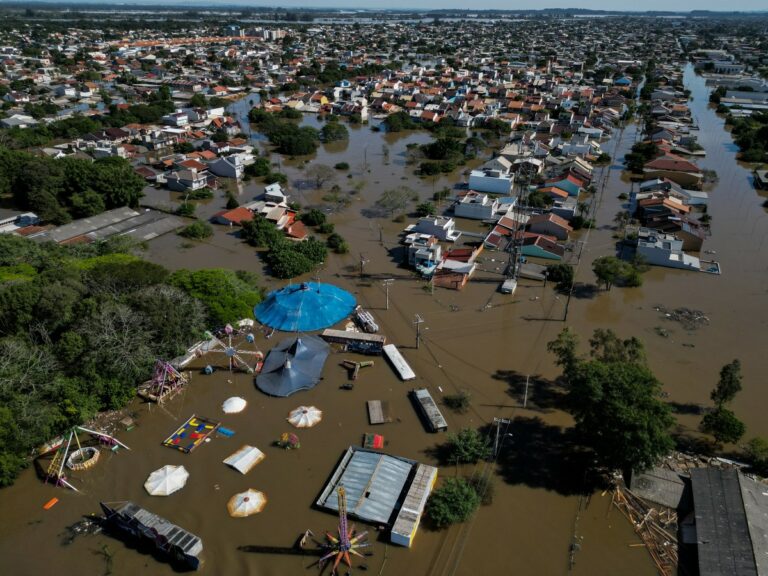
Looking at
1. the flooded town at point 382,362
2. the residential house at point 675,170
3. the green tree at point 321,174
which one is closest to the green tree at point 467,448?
the flooded town at point 382,362

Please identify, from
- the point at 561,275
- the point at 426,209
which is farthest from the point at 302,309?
the point at 426,209

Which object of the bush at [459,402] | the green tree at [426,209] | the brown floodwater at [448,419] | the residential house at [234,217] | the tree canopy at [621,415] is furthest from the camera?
the green tree at [426,209]

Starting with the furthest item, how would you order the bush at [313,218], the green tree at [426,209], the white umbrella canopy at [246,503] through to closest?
the green tree at [426,209], the bush at [313,218], the white umbrella canopy at [246,503]

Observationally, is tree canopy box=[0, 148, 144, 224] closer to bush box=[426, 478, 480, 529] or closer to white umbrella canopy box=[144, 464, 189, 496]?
white umbrella canopy box=[144, 464, 189, 496]

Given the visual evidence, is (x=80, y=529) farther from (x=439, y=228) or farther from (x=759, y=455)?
(x=439, y=228)


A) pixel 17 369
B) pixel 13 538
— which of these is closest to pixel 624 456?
pixel 13 538

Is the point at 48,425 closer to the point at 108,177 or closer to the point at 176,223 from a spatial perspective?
the point at 176,223

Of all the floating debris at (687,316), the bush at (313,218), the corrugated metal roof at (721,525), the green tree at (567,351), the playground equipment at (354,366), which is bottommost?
the playground equipment at (354,366)

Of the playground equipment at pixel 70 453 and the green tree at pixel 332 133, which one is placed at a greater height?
the green tree at pixel 332 133

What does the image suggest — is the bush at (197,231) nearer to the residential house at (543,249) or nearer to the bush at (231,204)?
the bush at (231,204)
